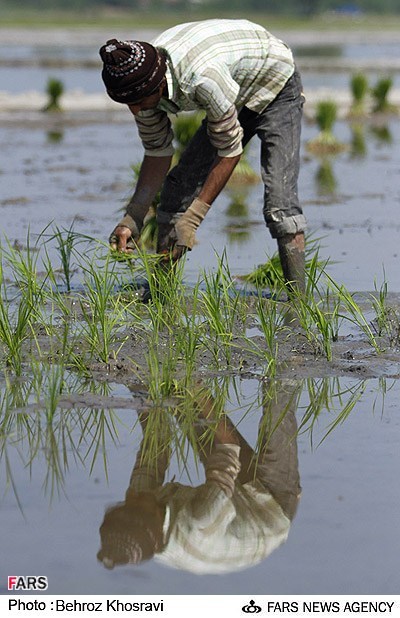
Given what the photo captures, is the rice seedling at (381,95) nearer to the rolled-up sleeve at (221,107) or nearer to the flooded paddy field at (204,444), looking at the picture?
the flooded paddy field at (204,444)

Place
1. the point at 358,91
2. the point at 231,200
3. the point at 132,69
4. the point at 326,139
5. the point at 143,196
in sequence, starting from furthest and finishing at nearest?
the point at 358,91 < the point at 326,139 < the point at 231,200 < the point at 143,196 < the point at 132,69

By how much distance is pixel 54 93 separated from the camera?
2069 cm

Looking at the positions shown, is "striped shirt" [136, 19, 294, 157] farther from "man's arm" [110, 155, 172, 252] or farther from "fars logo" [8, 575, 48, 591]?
"fars logo" [8, 575, 48, 591]

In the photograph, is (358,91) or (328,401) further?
(358,91)

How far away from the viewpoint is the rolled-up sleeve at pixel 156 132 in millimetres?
6270

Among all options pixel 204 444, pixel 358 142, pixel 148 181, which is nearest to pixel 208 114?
pixel 148 181

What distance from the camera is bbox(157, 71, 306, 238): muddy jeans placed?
257 inches

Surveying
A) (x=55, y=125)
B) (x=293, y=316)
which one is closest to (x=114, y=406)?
(x=293, y=316)

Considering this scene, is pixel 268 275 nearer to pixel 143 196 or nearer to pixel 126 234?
pixel 143 196

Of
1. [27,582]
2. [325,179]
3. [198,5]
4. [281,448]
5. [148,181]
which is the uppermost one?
[198,5]

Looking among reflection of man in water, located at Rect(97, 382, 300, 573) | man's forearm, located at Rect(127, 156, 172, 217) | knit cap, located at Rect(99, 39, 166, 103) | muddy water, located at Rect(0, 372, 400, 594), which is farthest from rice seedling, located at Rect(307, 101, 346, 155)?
reflection of man in water, located at Rect(97, 382, 300, 573)

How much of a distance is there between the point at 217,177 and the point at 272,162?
1.88ft

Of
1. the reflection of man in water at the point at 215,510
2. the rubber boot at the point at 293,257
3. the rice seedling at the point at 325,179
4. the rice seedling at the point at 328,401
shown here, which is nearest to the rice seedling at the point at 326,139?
the rice seedling at the point at 325,179

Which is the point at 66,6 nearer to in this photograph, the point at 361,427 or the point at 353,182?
the point at 353,182
